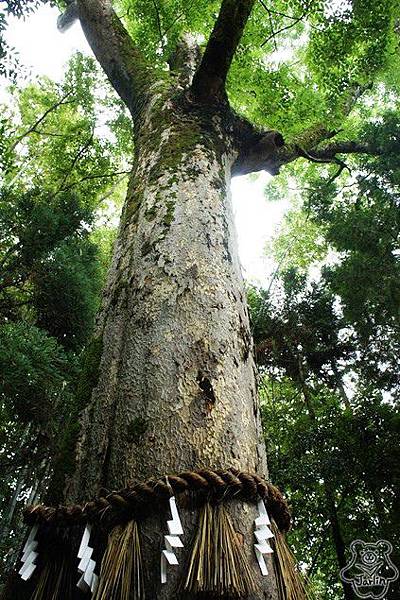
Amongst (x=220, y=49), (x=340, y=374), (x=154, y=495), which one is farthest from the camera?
(x=340, y=374)

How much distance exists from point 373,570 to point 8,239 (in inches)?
261

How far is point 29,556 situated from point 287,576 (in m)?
0.67

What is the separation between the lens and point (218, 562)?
967 mm

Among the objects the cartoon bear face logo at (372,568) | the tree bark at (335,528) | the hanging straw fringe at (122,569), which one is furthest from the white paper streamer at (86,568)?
the tree bark at (335,528)

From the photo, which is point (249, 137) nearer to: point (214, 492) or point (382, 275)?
point (214, 492)

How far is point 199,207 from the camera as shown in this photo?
2.23 m

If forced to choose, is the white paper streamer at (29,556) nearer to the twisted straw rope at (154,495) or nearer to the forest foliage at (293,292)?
the twisted straw rope at (154,495)

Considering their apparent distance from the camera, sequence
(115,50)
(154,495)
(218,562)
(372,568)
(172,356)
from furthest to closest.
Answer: (372,568), (115,50), (172,356), (154,495), (218,562)

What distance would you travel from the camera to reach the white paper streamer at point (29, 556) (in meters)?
1.12

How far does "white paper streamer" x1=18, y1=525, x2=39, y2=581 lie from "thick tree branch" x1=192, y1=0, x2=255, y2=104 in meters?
2.92

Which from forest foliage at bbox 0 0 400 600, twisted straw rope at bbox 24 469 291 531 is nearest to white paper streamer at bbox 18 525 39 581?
twisted straw rope at bbox 24 469 291 531

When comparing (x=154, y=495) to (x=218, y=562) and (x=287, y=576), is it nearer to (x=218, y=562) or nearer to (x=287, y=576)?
(x=218, y=562)

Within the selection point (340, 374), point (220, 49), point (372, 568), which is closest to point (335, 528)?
point (372, 568)

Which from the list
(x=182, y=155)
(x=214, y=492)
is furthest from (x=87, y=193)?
(x=214, y=492)
